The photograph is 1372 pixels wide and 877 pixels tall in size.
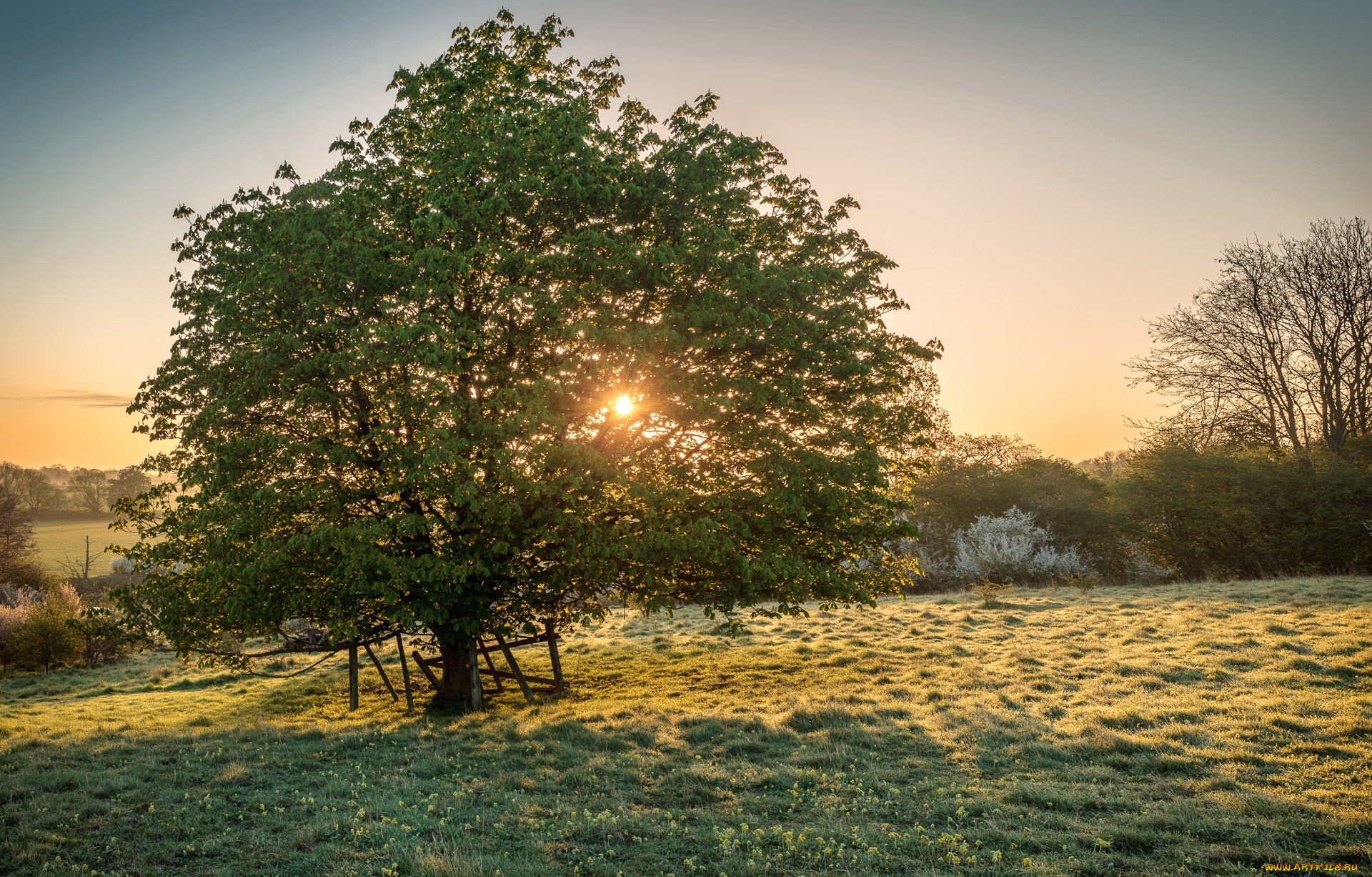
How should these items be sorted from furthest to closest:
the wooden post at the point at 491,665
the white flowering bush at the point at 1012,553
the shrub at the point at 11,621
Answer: the white flowering bush at the point at 1012,553 < the shrub at the point at 11,621 < the wooden post at the point at 491,665

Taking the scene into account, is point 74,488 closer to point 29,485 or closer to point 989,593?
point 29,485

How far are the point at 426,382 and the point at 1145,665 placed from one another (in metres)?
16.4

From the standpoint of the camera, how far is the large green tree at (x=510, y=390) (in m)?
12.2

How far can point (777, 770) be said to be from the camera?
9.55 meters

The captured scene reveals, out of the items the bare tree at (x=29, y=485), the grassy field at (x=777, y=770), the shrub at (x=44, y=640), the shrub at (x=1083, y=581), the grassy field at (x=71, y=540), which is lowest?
the shrub at (x=1083, y=581)

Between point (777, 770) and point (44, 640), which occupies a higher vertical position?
point (44, 640)

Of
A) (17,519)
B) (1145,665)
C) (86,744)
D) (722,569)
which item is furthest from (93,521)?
(1145,665)

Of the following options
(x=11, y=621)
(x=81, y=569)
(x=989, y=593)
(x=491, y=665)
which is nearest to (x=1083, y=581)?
(x=989, y=593)

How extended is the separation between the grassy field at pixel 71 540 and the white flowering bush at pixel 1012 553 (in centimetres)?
6165

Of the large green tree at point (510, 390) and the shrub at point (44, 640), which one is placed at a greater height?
the large green tree at point (510, 390)

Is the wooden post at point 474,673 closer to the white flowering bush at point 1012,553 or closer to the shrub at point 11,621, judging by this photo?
the shrub at point 11,621

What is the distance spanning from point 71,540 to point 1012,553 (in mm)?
90590

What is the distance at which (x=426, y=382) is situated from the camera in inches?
507

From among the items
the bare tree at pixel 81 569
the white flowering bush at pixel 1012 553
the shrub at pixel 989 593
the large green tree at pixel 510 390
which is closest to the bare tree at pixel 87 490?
the bare tree at pixel 81 569
